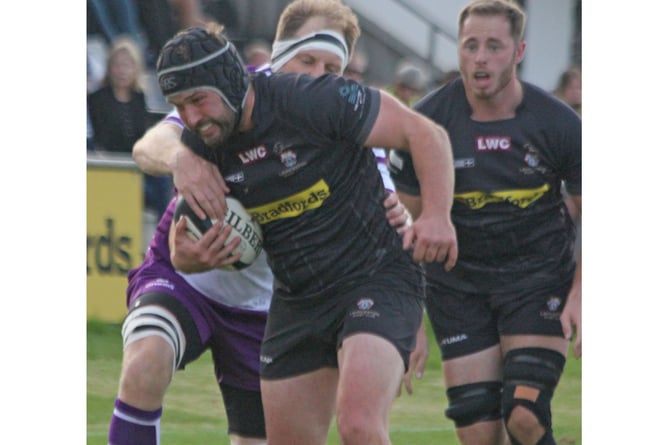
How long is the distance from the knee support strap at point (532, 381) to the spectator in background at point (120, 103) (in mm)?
1609

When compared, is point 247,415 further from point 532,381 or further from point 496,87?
point 496,87

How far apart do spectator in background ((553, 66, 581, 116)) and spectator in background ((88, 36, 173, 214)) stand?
1464 mm

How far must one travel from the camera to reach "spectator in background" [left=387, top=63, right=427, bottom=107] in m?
4.49

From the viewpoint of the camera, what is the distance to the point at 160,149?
11.9 feet

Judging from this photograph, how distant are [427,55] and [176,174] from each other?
1.37 m

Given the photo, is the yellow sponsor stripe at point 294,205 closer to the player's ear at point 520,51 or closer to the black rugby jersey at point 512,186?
the black rugby jersey at point 512,186

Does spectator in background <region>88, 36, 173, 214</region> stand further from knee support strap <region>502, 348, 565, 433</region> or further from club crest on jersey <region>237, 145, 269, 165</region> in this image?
knee support strap <region>502, 348, 565, 433</region>

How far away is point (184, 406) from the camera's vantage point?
16.2 feet

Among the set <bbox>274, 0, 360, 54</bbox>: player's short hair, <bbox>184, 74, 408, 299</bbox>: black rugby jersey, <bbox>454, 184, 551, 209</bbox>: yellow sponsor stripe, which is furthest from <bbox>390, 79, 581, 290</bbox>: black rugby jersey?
<bbox>184, 74, 408, 299</bbox>: black rugby jersey

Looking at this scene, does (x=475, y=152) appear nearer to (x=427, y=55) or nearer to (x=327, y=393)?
(x=427, y=55)

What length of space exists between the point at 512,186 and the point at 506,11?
585 mm

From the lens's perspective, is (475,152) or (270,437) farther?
(475,152)
